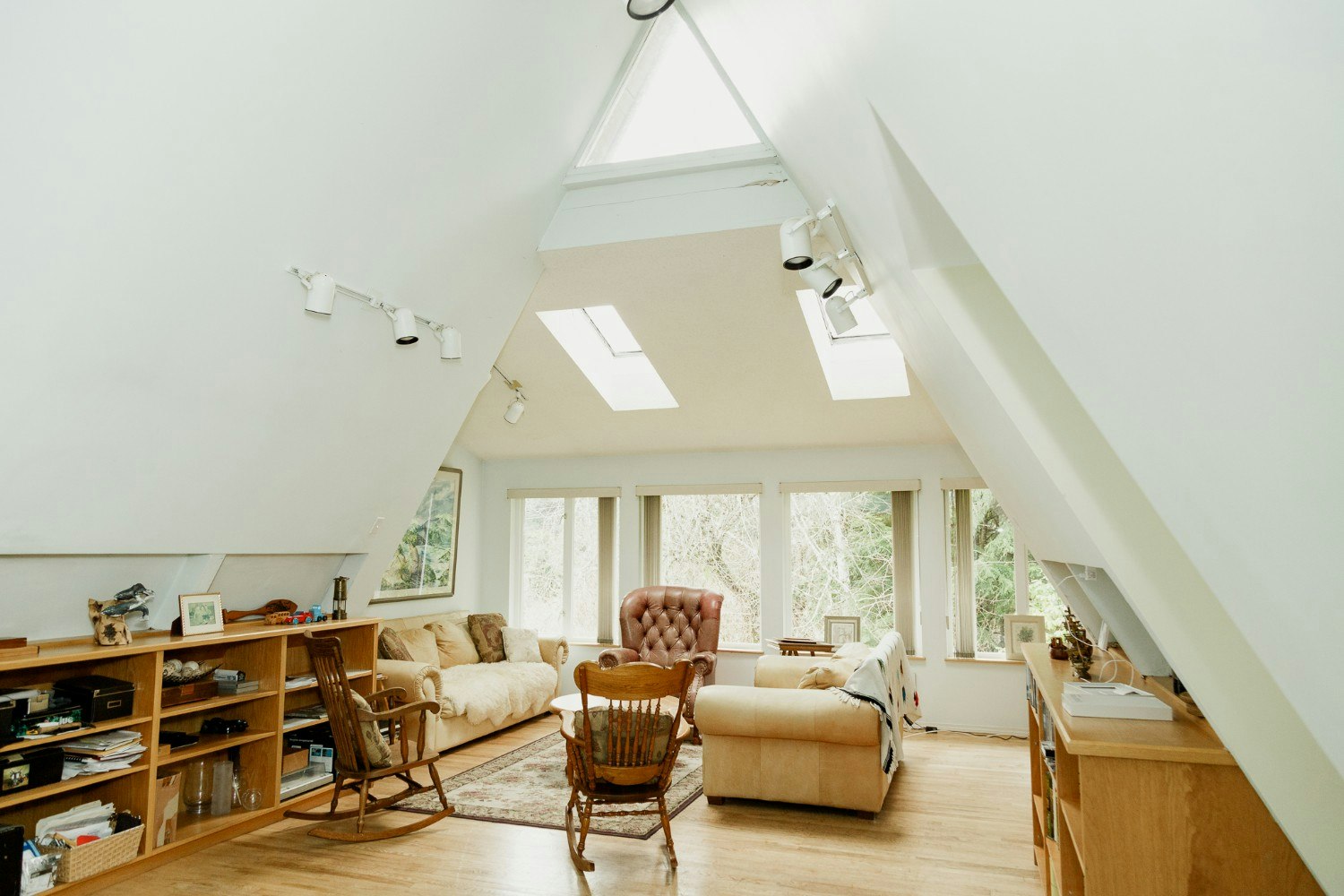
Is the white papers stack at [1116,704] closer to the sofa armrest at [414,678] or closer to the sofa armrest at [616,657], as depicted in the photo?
the sofa armrest at [414,678]

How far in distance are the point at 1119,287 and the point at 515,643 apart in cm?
689

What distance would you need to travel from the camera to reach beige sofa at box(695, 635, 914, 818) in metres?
4.41

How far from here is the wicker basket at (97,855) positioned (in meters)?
3.53

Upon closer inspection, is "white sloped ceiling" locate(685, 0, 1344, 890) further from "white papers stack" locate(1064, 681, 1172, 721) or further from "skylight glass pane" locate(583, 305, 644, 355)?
"skylight glass pane" locate(583, 305, 644, 355)

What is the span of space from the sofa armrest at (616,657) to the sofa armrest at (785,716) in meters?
1.99

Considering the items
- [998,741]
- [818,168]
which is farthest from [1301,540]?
[998,741]

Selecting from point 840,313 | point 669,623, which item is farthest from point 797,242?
point 669,623

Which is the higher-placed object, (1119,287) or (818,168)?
(818,168)

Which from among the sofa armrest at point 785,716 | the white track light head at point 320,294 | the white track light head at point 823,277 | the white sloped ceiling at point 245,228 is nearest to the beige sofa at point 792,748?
the sofa armrest at point 785,716

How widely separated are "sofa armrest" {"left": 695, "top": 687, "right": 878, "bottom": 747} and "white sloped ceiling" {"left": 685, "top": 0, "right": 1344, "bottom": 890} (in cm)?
251

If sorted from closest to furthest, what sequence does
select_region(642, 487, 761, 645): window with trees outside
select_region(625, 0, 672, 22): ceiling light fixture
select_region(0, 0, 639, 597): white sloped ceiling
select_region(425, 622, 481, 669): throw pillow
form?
1. select_region(0, 0, 639, 597): white sloped ceiling
2. select_region(625, 0, 672, 22): ceiling light fixture
3. select_region(425, 622, 481, 669): throw pillow
4. select_region(642, 487, 761, 645): window with trees outside

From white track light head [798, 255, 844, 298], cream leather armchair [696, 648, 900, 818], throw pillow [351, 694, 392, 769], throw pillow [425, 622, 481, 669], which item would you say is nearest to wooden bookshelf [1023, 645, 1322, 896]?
white track light head [798, 255, 844, 298]

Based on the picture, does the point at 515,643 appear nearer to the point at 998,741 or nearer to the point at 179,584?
the point at 179,584

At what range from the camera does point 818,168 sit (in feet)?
10.9
